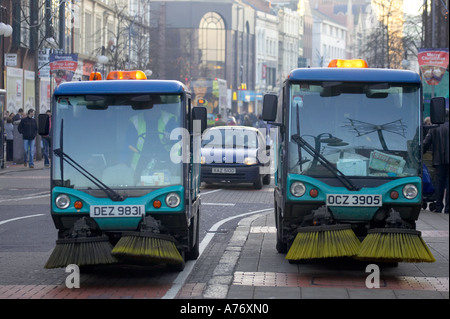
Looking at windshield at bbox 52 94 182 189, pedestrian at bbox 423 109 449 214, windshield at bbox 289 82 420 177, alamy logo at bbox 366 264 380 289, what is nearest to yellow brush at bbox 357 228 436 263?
alamy logo at bbox 366 264 380 289

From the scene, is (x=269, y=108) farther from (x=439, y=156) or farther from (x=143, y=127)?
(x=439, y=156)

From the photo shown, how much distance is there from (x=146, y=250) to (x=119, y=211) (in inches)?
21.0

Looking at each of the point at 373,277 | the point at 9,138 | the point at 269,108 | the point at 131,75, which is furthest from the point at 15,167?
the point at 373,277

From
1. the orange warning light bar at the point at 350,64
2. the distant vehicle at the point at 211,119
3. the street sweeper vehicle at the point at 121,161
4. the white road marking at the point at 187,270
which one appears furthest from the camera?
the distant vehicle at the point at 211,119

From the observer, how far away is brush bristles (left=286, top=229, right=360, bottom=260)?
31.1ft

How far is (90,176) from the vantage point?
9672mm

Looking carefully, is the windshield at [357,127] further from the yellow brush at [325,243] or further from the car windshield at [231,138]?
the car windshield at [231,138]

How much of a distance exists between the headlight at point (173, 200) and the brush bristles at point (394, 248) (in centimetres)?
191

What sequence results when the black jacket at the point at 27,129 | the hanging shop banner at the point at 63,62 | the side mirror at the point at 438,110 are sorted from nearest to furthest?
the side mirror at the point at 438,110 → the black jacket at the point at 27,129 → the hanging shop banner at the point at 63,62

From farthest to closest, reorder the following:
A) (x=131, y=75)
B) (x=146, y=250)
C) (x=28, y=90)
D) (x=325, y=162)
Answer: (x=28, y=90)
(x=131, y=75)
(x=325, y=162)
(x=146, y=250)

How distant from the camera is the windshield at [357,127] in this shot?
33.6 feet

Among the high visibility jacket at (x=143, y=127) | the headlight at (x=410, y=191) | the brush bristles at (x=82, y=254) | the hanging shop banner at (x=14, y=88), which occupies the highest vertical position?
the hanging shop banner at (x=14, y=88)

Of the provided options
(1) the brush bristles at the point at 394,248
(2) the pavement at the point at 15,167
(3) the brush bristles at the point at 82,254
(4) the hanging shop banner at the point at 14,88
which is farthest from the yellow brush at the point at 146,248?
(4) the hanging shop banner at the point at 14,88
